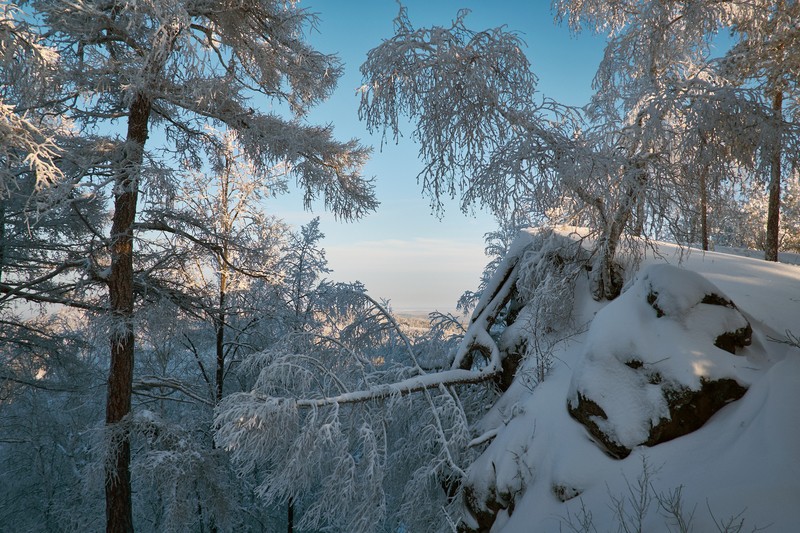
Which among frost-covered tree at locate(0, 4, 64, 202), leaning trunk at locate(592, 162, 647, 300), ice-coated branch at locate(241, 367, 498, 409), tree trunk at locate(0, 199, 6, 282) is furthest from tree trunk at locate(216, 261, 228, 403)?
leaning trunk at locate(592, 162, 647, 300)

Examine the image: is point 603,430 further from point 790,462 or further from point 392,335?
point 392,335

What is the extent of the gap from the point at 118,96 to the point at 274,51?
2.93 meters

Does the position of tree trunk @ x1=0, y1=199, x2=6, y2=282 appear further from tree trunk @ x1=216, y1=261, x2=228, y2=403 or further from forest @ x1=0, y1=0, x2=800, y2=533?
tree trunk @ x1=216, y1=261, x2=228, y2=403

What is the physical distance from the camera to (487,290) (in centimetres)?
875

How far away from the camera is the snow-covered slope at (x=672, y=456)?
12.1ft

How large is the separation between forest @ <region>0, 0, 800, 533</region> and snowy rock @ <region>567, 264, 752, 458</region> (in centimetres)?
2

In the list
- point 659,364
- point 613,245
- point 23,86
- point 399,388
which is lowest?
point 399,388

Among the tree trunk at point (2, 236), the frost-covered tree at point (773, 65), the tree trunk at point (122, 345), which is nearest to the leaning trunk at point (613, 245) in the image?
the frost-covered tree at point (773, 65)

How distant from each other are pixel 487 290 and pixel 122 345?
245 inches

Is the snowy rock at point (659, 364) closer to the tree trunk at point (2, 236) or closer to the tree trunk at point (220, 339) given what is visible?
the tree trunk at point (220, 339)

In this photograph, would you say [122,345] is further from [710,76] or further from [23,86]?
[710,76]

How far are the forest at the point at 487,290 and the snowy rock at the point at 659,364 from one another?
21 millimetres

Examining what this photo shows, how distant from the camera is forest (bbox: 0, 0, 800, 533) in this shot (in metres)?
4.68

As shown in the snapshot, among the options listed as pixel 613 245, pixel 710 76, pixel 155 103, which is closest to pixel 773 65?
pixel 710 76
